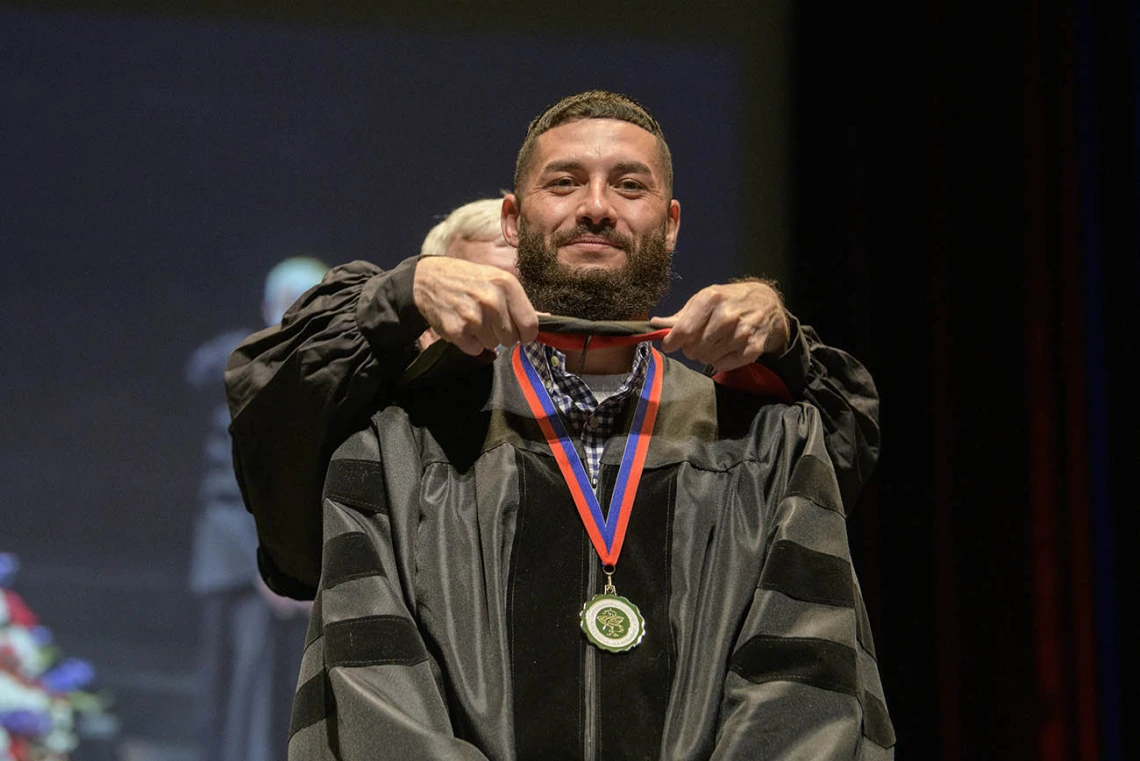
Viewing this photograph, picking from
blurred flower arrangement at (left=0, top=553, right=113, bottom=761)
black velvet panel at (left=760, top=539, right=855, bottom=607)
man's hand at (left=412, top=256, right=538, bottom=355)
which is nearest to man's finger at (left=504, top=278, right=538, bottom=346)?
man's hand at (left=412, top=256, right=538, bottom=355)

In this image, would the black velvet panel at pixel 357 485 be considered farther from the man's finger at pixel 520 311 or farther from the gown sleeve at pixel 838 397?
the gown sleeve at pixel 838 397

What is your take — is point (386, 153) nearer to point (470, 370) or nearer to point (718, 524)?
point (470, 370)

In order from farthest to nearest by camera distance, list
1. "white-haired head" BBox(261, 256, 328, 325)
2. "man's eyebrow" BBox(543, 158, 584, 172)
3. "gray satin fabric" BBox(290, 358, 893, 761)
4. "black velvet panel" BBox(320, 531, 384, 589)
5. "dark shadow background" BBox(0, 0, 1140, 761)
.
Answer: "white-haired head" BBox(261, 256, 328, 325), "dark shadow background" BBox(0, 0, 1140, 761), "man's eyebrow" BBox(543, 158, 584, 172), "black velvet panel" BBox(320, 531, 384, 589), "gray satin fabric" BBox(290, 358, 893, 761)

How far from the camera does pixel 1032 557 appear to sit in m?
3.47

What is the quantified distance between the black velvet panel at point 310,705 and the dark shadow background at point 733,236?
1.93 m

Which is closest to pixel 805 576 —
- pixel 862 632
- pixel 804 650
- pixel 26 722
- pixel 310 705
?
pixel 804 650

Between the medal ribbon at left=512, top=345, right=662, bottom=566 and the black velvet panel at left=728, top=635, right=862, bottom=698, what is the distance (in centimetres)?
26

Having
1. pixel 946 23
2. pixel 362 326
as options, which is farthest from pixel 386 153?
pixel 362 326

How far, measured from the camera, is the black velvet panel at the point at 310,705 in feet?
5.86

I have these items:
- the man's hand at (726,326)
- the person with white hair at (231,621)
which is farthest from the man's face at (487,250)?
the man's hand at (726,326)

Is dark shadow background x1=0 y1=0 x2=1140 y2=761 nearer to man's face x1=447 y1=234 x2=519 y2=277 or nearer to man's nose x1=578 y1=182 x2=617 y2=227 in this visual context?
man's face x1=447 y1=234 x2=519 y2=277

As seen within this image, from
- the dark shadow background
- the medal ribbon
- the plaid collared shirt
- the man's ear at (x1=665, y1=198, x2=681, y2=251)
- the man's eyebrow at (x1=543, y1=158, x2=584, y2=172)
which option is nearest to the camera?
the medal ribbon

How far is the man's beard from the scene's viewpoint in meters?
2.11

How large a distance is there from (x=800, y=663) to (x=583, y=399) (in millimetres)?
596
